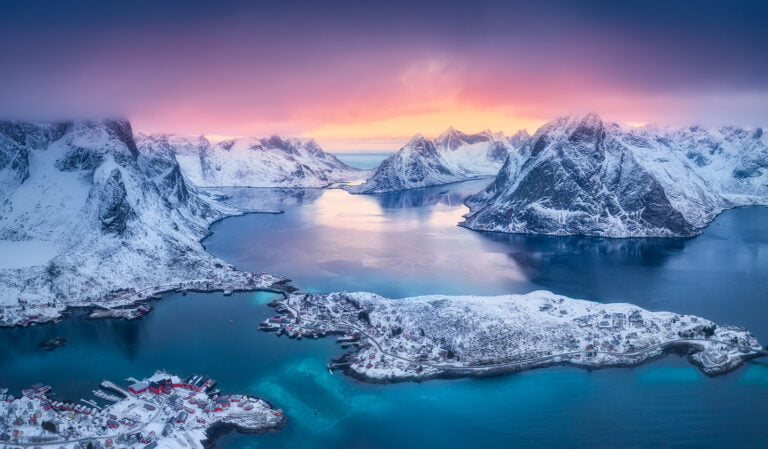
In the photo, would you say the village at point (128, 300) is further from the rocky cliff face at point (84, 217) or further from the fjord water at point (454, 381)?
the fjord water at point (454, 381)

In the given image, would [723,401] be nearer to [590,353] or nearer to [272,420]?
[590,353]

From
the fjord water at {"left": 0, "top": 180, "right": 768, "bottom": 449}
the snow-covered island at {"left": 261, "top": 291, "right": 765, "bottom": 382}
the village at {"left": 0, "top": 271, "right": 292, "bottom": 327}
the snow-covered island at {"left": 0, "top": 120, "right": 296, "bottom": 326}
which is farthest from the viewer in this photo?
the snow-covered island at {"left": 0, "top": 120, "right": 296, "bottom": 326}

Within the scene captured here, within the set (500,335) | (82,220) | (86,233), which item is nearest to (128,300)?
(86,233)

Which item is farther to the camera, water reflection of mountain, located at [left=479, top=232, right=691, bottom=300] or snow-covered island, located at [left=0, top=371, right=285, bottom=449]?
water reflection of mountain, located at [left=479, top=232, right=691, bottom=300]

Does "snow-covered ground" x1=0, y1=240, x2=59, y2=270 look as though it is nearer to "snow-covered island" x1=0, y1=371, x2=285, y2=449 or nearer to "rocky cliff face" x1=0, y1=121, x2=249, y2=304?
"rocky cliff face" x1=0, y1=121, x2=249, y2=304

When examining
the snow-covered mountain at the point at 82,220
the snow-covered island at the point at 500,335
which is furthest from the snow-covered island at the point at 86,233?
the snow-covered island at the point at 500,335

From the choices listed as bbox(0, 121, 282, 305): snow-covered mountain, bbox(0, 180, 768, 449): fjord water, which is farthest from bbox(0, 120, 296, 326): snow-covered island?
bbox(0, 180, 768, 449): fjord water

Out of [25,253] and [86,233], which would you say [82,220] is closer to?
[86,233]

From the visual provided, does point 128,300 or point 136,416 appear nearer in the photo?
point 136,416
